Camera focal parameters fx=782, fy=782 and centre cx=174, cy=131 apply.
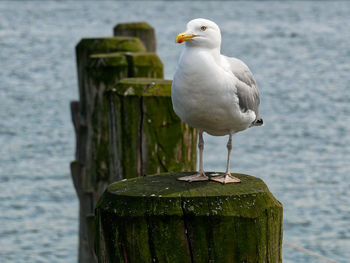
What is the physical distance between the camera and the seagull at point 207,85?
3506 mm

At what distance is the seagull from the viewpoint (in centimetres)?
351

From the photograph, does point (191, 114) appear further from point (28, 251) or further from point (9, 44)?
point (9, 44)

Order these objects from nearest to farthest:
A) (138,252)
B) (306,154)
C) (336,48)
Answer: (138,252) < (306,154) < (336,48)

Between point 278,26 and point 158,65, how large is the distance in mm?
31807

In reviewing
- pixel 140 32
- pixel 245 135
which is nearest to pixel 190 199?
pixel 140 32

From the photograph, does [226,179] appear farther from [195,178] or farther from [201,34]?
[201,34]

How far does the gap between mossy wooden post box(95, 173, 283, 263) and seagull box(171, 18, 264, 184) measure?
46cm

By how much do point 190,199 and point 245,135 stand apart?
1277cm

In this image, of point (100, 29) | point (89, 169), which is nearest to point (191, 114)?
point (89, 169)

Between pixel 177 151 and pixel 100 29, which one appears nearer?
pixel 177 151

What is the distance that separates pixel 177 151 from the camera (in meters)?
4.66

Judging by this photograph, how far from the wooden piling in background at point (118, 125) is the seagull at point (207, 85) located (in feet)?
2.96

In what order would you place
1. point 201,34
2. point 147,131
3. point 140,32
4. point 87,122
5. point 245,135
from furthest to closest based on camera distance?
point 245,135 < point 140,32 < point 87,122 < point 147,131 < point 201,34

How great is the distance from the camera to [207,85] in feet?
11.5
